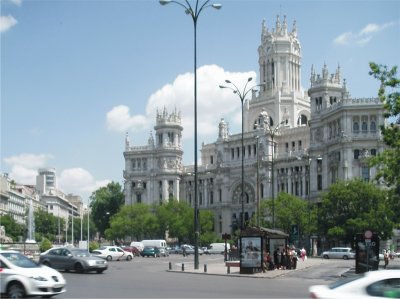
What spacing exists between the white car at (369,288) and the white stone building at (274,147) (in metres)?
81.6

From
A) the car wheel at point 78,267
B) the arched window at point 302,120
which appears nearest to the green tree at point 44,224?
the arched window at point 302,120

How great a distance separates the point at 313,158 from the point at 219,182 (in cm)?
2898

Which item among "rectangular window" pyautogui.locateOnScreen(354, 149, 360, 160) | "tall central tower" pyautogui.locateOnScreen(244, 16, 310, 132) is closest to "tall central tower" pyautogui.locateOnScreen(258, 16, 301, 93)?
"tall central tower" pyautogui.locateOnScreen(244, 16, 310, 132)

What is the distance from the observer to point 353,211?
252 ft

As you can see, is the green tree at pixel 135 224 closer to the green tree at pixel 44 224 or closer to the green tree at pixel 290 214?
the green tree at pixel 290 214

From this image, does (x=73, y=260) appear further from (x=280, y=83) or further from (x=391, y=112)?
(x=280, y=83)

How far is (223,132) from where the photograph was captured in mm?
133625

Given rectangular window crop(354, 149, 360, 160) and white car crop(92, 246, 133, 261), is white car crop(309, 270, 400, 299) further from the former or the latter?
rectangular window crop(354, 149, 360, 160)

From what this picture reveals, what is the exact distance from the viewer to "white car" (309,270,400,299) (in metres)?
14.1

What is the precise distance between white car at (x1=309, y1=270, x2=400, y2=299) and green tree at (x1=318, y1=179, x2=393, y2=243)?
59628 millimetres

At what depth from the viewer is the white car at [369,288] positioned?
14.1 metres

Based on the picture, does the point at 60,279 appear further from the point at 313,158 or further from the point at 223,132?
the point at 223,132

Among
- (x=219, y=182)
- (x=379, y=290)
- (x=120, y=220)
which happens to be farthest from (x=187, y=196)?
(x=379, y=290)

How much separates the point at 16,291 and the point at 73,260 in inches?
632
